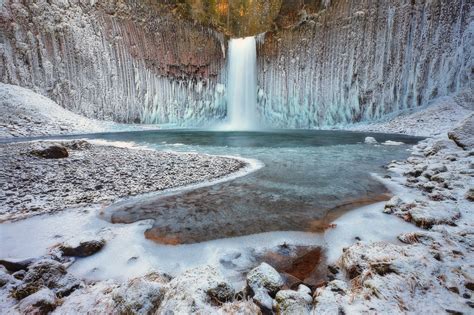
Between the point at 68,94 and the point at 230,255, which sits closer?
the point at 230,255

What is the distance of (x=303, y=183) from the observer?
481cm

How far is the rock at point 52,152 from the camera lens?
20.0ft

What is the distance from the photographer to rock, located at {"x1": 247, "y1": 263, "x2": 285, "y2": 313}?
1.68m

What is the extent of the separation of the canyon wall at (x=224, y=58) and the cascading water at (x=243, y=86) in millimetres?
866

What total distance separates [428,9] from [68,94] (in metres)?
27.9

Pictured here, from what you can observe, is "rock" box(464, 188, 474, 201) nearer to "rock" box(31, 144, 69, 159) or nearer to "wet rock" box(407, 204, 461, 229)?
"wet rock" box(407, 204, 461, 229)

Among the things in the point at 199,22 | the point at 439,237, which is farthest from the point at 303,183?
the point at 199,22

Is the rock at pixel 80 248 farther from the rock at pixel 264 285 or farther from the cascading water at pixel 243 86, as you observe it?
the cascading water at pixel 243 86

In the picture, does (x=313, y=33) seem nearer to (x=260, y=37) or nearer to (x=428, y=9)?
(x=260, y=37)

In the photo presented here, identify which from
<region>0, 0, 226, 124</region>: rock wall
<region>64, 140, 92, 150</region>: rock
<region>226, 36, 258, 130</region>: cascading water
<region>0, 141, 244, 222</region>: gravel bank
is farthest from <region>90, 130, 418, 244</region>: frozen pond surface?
<region>226, 36, 258, 130</region>: cascading water

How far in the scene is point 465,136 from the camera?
22.5 feet

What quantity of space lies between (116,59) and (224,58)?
38.0ft

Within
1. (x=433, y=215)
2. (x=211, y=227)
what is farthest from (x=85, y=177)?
(x=433, y=215)

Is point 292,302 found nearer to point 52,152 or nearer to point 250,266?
point 250,266
